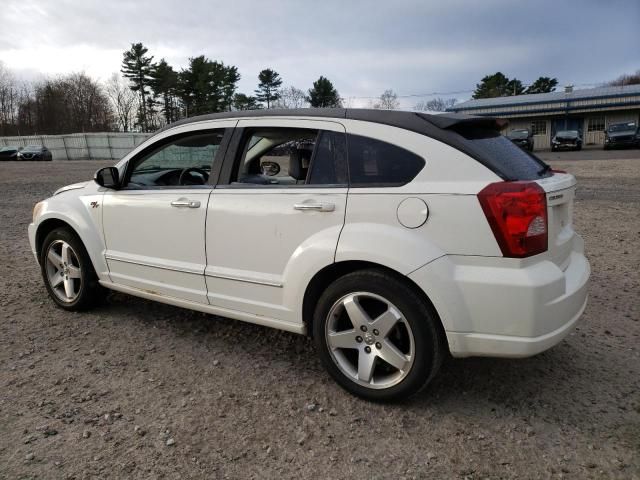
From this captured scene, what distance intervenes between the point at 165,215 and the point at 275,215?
1.00 metres

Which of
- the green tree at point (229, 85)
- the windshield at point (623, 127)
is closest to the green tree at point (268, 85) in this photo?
the green tree at point (229, 85)

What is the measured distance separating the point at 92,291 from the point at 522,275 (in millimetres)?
3513

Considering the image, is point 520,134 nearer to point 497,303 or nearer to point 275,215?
point 275,215

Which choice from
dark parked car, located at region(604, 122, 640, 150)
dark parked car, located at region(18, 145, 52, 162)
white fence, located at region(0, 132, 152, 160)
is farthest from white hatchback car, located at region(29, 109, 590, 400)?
dark parked car, located at region(18, 145, 52, 162)

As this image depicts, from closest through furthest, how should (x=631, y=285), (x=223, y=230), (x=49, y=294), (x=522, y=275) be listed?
(x=522, y=275) < (x=223, y=230) < (x=49, y=294) < (x=631, y=285)

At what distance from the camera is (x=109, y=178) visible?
4055 millimetres

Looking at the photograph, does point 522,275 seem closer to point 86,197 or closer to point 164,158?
point 164,158

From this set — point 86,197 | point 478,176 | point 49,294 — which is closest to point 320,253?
point 478,176

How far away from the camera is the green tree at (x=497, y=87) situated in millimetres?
69438

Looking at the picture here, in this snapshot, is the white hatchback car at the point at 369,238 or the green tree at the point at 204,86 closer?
the white hatchback car at the point at 369,238

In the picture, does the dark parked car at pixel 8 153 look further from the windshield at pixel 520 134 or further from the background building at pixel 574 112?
the background building at pixel 574 112

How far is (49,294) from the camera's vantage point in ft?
15.3

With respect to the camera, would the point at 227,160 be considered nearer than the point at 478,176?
No

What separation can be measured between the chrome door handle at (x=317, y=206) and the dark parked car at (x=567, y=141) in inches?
1449
